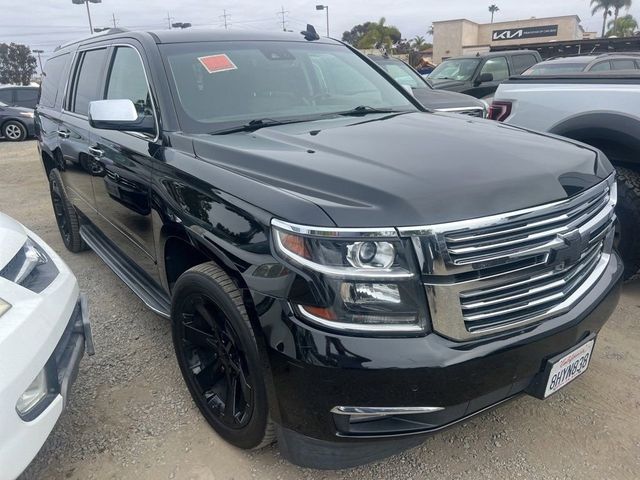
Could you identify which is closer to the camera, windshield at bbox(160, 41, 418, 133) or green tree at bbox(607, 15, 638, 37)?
windshield at bbox(160, 41, 418, 133)

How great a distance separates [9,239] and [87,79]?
2.12 metres

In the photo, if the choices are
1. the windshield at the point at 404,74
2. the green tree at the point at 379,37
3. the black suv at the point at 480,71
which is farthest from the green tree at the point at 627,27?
the windshield at the point at 404,74

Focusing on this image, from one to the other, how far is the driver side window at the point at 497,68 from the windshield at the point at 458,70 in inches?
10.1

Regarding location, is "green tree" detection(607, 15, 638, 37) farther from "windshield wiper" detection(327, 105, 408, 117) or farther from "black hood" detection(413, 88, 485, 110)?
"windshield wiper" detection(327, 105, 408, 117)

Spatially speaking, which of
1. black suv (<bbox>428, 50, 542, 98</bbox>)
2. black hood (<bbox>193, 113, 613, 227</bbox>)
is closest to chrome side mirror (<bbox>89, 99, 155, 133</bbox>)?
black hood (<bbox>193, 113, 613, 227</bbox>)

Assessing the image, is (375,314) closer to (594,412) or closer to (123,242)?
(594,412)

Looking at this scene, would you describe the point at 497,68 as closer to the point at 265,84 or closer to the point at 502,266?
the point at 265,84

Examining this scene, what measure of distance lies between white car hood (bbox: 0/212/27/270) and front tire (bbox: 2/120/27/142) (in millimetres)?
15259

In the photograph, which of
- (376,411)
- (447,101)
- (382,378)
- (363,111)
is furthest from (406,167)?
(447,101)

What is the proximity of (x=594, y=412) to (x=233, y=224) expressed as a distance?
6.57 ft

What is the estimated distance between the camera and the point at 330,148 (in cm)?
231

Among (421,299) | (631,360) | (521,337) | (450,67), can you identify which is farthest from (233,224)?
(450,67)

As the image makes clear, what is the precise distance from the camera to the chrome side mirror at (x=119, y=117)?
2.67m

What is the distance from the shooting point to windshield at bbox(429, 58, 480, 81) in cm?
1277
